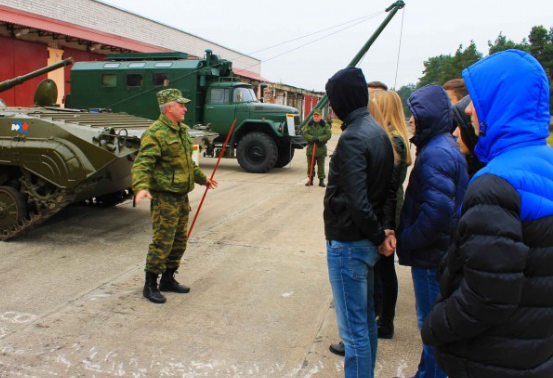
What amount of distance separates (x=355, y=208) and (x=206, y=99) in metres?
11.6

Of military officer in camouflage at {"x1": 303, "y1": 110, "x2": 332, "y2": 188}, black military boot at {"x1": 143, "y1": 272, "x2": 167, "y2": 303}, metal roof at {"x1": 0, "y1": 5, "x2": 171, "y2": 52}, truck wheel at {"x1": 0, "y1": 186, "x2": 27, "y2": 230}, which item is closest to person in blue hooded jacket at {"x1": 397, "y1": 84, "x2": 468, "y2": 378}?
black military boot at {"x1": 143, "y1": 272, "x2": 167, "y2": 303}

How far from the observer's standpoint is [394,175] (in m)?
2.90

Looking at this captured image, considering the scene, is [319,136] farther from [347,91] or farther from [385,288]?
[347,91]

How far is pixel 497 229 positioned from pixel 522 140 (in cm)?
34

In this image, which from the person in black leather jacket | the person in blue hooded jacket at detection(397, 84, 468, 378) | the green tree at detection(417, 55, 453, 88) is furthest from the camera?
the green tree at detection(417, 55, 453, 88)

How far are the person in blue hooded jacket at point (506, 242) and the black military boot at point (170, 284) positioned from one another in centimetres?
302

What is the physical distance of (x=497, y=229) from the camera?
5.13ft

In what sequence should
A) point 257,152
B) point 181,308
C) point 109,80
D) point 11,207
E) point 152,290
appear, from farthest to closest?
point 109,80 < point 257,152 < point 11,207 < point 152,290 < point 181,308

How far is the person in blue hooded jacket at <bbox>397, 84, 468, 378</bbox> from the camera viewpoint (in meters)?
2.77

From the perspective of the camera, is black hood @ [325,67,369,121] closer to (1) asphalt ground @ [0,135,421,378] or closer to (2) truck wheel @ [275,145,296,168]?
(1) asphalt ground @ [0,135,421,378]

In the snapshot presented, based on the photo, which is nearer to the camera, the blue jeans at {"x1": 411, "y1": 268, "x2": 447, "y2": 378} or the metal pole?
the blue jeans at {"x1": 411, "y1": 268, "x2": 447, "y2": 378}

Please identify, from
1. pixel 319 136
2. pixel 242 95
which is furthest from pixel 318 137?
pixel 242 95

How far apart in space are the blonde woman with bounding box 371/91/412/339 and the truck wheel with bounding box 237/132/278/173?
371 inches

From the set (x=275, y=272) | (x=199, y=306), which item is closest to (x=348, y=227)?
(x=199, y=306)
